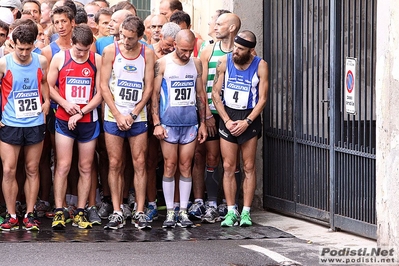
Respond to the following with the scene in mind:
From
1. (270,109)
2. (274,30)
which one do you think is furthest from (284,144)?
(274,30)

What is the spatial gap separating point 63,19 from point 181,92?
4.92 feet

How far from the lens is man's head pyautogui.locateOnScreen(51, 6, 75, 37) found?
402 inches

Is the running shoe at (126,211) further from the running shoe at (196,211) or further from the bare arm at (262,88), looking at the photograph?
the bare arm at (262,88)

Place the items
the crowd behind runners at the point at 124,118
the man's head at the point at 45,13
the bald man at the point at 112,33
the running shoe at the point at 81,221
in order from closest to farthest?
the crowd behind runners at the point at 124,118, the running shoe at the point at 81,221, the bald man at the point at 112,33, the man's head at the point at 45,13

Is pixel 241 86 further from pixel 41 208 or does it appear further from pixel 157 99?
pixel 41 208

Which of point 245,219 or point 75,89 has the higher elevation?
point 75,89

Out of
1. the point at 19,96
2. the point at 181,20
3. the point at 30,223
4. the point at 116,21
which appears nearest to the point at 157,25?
the point at 181,20

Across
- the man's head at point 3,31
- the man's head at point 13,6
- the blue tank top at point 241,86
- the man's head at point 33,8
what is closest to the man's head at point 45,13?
the man's head at point 33,8

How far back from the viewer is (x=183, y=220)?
995 cm

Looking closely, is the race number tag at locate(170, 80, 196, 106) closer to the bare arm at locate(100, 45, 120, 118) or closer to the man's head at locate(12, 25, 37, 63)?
the bare arm at locate(100, 45, 120, 118)

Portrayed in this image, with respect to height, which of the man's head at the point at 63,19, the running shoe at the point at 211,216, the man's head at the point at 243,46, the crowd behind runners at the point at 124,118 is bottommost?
the running shoe at the point at 211,216

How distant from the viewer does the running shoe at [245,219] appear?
995 cm

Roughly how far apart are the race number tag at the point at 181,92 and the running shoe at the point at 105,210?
1455mm

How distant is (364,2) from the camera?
356 inches
